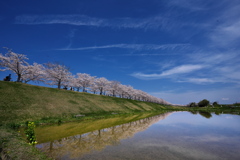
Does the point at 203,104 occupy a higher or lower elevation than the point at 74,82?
lower

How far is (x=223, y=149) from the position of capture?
438 inches

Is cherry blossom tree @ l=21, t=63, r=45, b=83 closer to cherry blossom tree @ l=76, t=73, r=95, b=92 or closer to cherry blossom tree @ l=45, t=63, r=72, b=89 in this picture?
cherry blossom tree @ l=45, t=63, r=72, b=89

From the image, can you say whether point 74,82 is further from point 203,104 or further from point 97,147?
point 203,104

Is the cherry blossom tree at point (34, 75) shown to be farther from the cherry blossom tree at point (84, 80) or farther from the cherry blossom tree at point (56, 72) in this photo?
the cherry blossom tree at point (84, 80)

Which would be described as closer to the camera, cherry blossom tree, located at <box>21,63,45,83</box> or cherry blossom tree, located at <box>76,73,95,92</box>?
cherry blossom tree, located at <box>21,63,45,83</box>

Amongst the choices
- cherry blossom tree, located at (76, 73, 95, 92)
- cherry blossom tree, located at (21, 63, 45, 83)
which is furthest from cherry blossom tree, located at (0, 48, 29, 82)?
cherry blossom tree, located at (76, 73, 95, 92)

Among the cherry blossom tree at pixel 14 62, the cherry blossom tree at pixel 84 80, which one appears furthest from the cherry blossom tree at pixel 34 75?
the cherry blossom tree at pixel 84 80

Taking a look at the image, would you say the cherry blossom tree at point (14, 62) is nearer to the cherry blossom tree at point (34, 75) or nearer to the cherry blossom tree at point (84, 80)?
the cherry blossom tree at point (34, 75)

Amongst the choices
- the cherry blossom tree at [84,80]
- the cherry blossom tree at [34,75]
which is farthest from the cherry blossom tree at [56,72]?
the cherry blossom tree at [84,80]

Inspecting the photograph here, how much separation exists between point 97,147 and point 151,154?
4.40 metres

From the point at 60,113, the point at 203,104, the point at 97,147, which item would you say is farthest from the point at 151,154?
the point at 203,104

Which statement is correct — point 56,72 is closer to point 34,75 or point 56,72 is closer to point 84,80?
point 34,75

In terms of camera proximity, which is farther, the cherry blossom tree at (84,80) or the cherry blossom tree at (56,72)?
the cherry blossom tree at (84,80)

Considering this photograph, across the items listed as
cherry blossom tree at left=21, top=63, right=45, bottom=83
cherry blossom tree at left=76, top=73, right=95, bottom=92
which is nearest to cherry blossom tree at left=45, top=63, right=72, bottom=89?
cherry blossom tree at left=21, top=63, right=45, bottom=83
